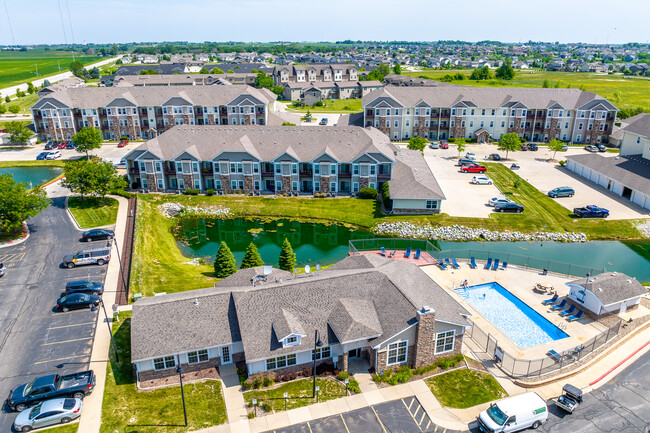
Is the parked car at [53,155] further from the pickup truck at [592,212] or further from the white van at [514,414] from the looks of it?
the pickup truck at [592,212]

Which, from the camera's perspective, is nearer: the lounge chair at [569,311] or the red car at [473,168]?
the lounge chair at [569,311]

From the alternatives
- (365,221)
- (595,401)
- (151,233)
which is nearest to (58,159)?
(151,233)

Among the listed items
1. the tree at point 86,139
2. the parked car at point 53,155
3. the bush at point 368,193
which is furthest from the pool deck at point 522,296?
the parked car at point 53,155

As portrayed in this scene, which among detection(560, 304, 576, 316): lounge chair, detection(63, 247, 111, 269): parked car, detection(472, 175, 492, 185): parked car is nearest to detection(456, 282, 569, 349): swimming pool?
detection(560, 304, 576, 316): lounge chair

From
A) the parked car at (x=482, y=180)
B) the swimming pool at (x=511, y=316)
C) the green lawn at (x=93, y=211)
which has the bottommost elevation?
the swimming pool at (x=511, y=316)

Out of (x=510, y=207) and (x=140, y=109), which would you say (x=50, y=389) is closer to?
(x=510, y=207)

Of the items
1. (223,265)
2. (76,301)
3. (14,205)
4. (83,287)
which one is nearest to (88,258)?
(83,287)
